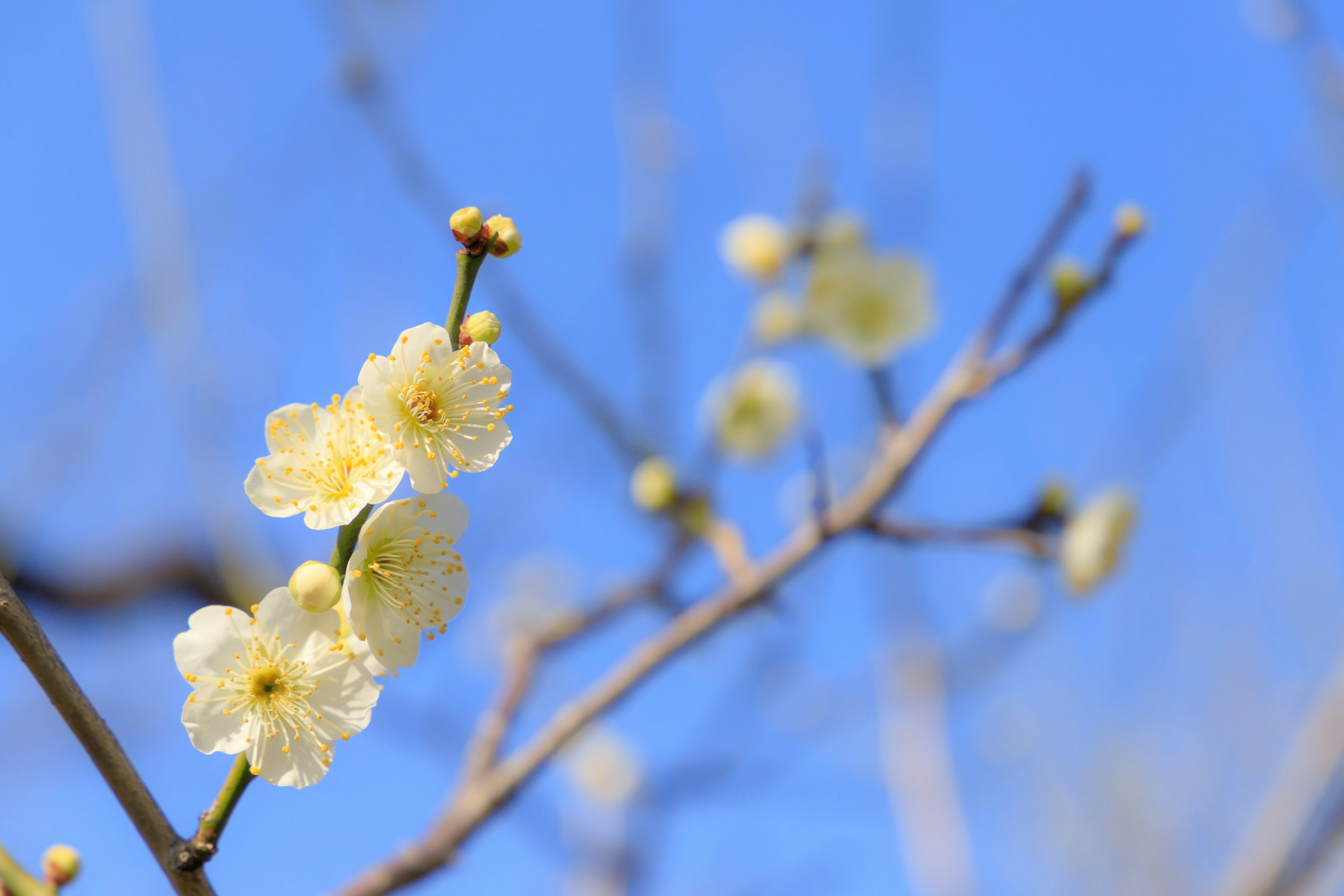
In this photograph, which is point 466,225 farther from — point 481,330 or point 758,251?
point 758,251

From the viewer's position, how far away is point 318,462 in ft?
2.62

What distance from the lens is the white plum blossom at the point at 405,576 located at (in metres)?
0.73

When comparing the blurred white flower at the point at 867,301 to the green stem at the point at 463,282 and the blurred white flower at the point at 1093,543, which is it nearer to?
the blurred white flower at the point at 1093,543

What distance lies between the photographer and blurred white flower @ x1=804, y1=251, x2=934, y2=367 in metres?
1.85

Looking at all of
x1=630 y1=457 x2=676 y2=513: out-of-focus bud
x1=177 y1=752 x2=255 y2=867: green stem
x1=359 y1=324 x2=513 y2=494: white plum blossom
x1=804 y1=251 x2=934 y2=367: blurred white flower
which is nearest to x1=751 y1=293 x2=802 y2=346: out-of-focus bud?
x1=804 y1=251 x2=934 y2=367: blurred white flower

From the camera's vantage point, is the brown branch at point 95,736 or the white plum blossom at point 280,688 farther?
the white plum blossom at point 280,688

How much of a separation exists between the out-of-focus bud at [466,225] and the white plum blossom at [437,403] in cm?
8

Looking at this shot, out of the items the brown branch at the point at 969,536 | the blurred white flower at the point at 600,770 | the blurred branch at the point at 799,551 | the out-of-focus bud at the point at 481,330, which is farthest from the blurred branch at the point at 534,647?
the blurred white flower at the point at 600,770

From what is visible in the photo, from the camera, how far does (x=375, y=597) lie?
2.54ft

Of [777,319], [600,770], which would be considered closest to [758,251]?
[777,319]

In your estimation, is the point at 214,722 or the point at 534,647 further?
the point at 534,647

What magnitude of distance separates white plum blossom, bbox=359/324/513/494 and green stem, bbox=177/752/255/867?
0.76ft

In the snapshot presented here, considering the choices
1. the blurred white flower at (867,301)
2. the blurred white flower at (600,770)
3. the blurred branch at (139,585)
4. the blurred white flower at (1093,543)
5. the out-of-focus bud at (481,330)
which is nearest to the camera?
the out-of-focus bud at (481,330)

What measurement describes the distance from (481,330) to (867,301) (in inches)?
51.8
